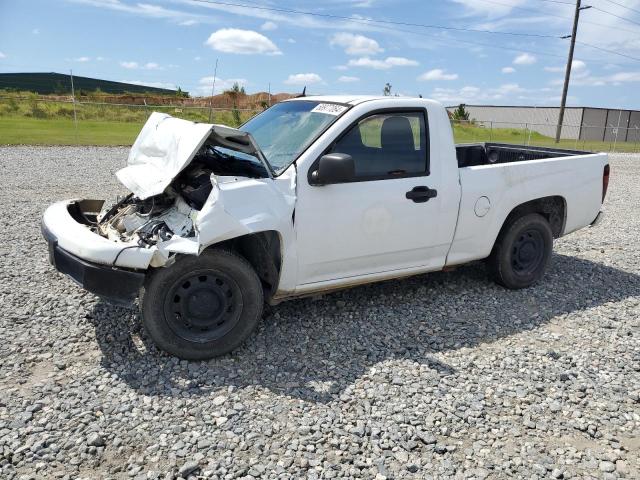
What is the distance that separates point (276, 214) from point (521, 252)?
2.94 m

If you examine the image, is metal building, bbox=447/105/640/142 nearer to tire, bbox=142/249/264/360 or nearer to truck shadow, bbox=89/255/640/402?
truck shadow, bbox=89/255/640/402

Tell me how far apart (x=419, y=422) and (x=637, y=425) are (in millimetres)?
1388

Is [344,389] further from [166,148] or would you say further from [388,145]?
[166,148]

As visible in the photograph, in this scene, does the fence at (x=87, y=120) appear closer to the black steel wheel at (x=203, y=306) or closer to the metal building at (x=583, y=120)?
the metal building at (x=583, y=120)

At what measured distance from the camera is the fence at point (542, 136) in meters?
32.6

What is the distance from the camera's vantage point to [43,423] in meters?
3.04

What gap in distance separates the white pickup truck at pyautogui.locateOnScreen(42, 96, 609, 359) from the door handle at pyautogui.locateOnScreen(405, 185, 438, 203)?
0.04ft

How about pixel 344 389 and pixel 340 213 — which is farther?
pixel 340 213

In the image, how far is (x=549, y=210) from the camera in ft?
18.5

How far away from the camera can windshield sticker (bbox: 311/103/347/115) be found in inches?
169

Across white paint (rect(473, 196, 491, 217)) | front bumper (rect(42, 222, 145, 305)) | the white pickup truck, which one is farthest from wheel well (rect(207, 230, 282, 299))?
white paint (rect(473, 196, 491, 217))

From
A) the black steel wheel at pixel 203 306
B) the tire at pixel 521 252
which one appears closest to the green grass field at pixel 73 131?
the tire at pixel 521 252

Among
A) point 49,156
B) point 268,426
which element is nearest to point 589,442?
point 268,426

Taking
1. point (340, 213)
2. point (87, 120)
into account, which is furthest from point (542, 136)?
point (340, 213)
